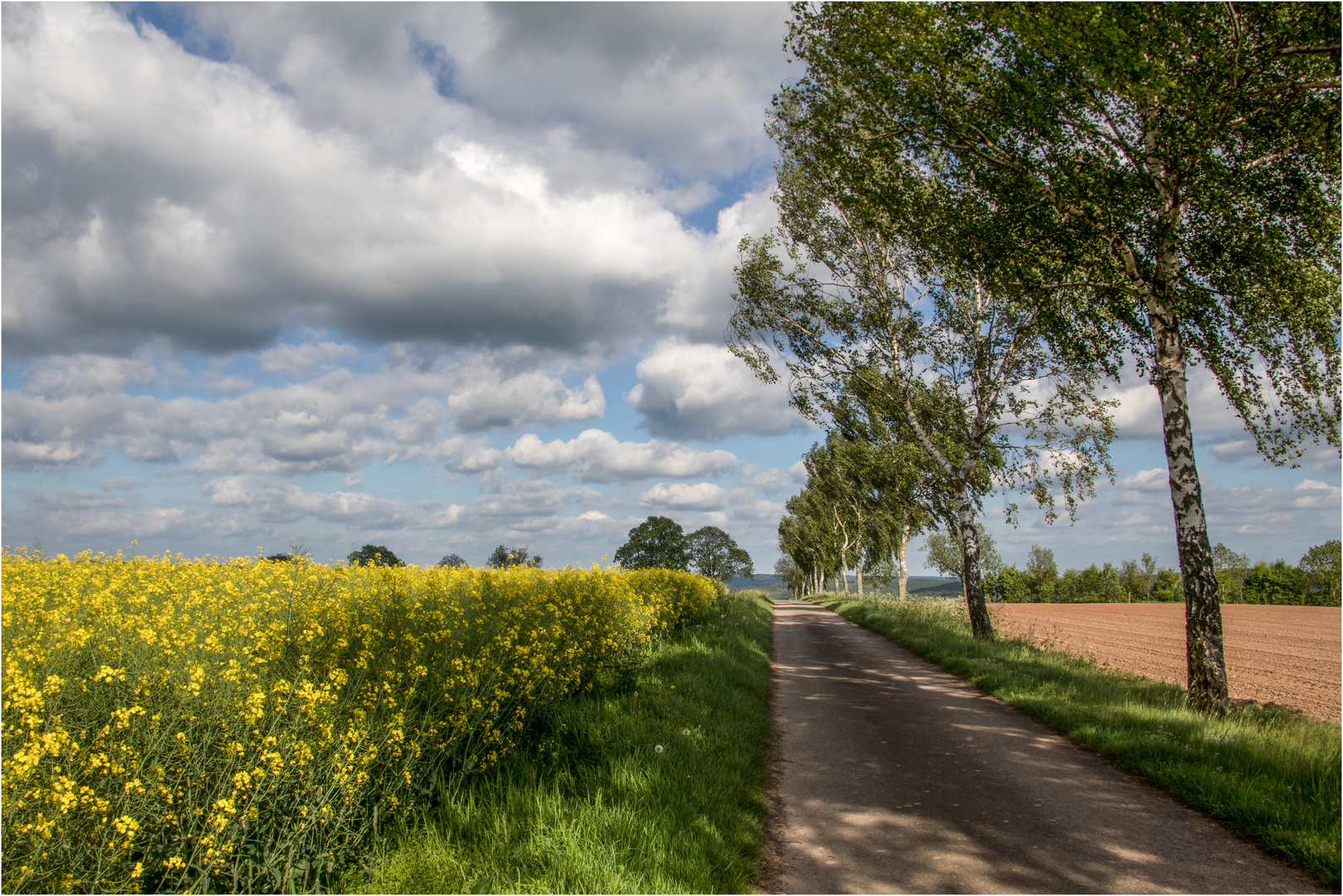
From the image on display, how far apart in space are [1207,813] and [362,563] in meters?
10.2

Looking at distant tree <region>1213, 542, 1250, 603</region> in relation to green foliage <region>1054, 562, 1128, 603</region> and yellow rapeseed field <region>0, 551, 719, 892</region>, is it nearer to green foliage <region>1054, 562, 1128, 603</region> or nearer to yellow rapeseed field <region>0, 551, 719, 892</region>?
green foliage <region>1054, 562, 1128, 603</region>

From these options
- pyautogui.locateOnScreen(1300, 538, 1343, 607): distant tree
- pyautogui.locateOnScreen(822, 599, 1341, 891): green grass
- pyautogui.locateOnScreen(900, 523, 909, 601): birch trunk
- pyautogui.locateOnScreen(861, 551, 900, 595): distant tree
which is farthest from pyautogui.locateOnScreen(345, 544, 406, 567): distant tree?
pyautogui.locateOnScreen(1300, 538, 1343, 607): distant tree

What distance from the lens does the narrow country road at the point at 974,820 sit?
4.55 meters

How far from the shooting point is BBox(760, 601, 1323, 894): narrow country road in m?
4.55

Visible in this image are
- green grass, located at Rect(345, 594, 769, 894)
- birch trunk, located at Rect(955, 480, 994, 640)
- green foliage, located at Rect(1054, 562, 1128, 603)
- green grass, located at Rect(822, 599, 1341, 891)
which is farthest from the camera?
green foliage, located at Rect(1054, 562, 1128, 603)

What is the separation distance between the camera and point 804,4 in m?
13.1

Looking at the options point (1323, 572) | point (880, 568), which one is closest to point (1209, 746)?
point (880, 568)

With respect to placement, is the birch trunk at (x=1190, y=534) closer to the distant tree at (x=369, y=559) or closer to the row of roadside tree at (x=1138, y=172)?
the row of roadside tree at (x=1138, y=172)

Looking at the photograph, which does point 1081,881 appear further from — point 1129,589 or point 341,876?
point 1129,589

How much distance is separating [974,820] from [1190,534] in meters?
6.53

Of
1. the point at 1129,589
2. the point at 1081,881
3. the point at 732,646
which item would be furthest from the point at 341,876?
the point at 1129,589

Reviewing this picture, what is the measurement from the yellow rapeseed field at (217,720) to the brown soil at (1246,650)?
519 inches

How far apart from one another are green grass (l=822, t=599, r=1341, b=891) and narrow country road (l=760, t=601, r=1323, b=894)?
0.24 m

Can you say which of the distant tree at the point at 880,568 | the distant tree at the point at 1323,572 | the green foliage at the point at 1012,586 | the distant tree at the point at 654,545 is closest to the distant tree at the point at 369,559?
the distant tree at the point at 880,568
